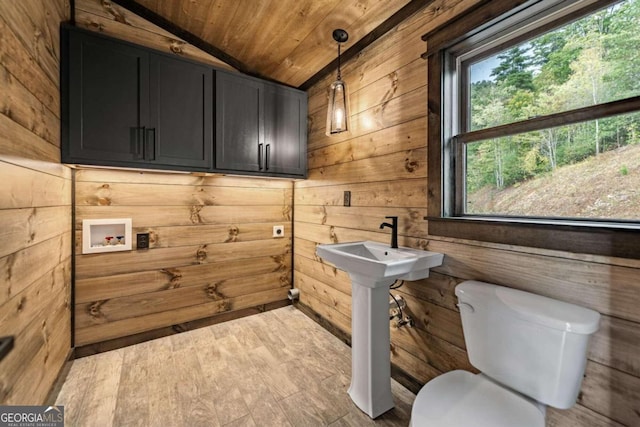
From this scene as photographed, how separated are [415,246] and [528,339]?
28.1 inches

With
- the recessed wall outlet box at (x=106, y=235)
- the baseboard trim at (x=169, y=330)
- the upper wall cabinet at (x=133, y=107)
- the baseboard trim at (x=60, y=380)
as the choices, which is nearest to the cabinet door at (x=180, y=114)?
the upper wall cabinet at (x=133, y=107)

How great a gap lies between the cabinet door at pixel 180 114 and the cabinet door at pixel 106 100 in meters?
0.06

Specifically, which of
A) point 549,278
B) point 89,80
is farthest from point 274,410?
point 89,80

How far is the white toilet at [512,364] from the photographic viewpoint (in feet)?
3.00

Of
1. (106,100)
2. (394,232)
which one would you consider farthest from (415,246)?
(106,100)

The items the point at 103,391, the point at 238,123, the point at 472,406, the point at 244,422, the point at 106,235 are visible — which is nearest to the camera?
the point at 472,406

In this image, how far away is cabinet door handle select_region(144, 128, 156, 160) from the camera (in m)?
1.84

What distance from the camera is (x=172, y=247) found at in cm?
225

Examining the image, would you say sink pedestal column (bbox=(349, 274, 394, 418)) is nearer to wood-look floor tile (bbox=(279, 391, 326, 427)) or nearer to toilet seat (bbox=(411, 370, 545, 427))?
wood-look floor tile (bbox=(279, 391, 326, 427))

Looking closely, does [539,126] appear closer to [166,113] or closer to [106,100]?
[166,113]

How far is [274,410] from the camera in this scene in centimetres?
149

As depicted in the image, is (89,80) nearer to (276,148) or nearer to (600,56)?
(276,148)

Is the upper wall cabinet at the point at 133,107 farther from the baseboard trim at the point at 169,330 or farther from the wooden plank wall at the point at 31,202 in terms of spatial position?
the baseboard trim at the point at 169,330

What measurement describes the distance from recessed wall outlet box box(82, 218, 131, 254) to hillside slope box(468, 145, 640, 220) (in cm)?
249
